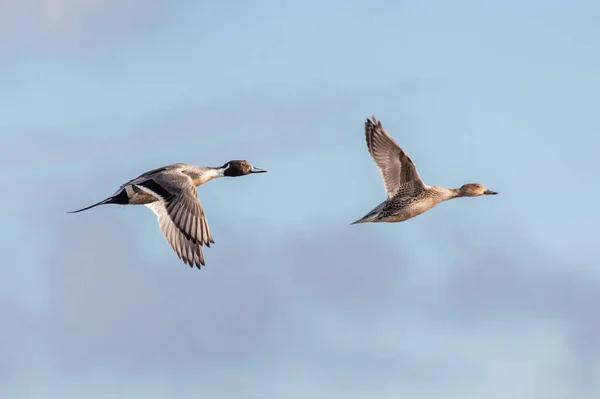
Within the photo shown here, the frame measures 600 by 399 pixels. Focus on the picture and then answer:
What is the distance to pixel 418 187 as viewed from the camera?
935 inches

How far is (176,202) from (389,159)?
4627 millimetres

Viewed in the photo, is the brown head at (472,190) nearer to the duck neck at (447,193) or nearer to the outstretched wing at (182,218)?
the duck neck at (447,193)

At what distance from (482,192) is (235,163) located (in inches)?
198

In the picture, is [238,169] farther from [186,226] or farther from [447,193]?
[447,193]

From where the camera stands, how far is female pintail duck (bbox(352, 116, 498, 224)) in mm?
23453

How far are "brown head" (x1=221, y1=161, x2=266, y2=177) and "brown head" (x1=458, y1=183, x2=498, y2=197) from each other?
13.1 feet

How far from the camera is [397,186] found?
2406 centimetres

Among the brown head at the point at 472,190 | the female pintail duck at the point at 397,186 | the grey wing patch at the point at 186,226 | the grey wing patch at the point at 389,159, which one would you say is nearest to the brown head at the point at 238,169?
the grey wing patch at the point at 389,159

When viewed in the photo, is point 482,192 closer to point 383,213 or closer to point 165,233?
point 383,213

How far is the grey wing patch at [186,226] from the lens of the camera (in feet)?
69.9

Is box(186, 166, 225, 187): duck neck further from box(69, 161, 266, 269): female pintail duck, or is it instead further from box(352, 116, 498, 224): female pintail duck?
box(352, 116, 498, 224): female pintail duck

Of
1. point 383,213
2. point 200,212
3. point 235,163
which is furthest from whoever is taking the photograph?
point 235,163

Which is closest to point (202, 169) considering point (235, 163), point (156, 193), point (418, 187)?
point (235, 163)

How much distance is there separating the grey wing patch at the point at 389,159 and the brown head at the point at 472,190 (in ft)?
5.22
